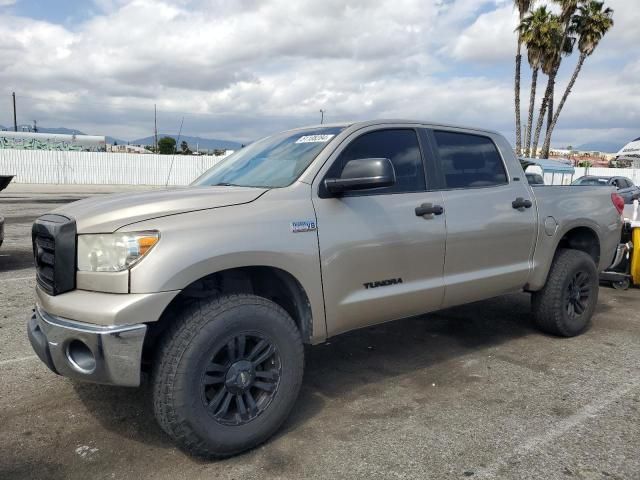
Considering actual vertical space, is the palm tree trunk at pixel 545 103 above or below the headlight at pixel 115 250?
above

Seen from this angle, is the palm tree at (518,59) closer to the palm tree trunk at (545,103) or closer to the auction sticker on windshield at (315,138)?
the palm tree trunk at (545,103)

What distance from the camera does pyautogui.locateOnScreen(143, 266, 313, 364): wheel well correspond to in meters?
2.94

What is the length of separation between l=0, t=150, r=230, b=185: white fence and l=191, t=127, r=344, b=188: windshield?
30207mm

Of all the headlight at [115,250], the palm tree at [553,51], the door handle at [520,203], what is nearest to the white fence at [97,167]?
the palm tree at [553,51]

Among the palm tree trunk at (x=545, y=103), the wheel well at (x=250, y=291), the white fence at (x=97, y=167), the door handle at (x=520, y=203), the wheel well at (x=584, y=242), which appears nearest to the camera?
the wheel well at (x=250, y=291)

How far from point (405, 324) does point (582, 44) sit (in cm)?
3016

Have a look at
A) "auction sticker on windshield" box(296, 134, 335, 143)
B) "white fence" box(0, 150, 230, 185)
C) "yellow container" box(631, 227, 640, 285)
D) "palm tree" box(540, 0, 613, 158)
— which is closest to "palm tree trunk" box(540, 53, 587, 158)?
"palm tree" box(540, 0, 613, 158)

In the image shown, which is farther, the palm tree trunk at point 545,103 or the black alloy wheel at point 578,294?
the palm tree trunk at point 545,103

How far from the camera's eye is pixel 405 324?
5.45 metres

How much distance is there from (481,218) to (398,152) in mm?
840

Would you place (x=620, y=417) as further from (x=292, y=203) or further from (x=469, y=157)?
(x=292, y=203)

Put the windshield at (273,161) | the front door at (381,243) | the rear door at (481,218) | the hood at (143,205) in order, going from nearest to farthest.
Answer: the hood at (143,205) < the front door at (381,243) < the windshield at (273,161) < the rear door at (481,218)

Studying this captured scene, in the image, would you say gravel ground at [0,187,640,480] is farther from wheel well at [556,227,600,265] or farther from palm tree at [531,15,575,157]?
palm tree at [531,15,575,157]

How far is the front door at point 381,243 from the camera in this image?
10.7 ft
